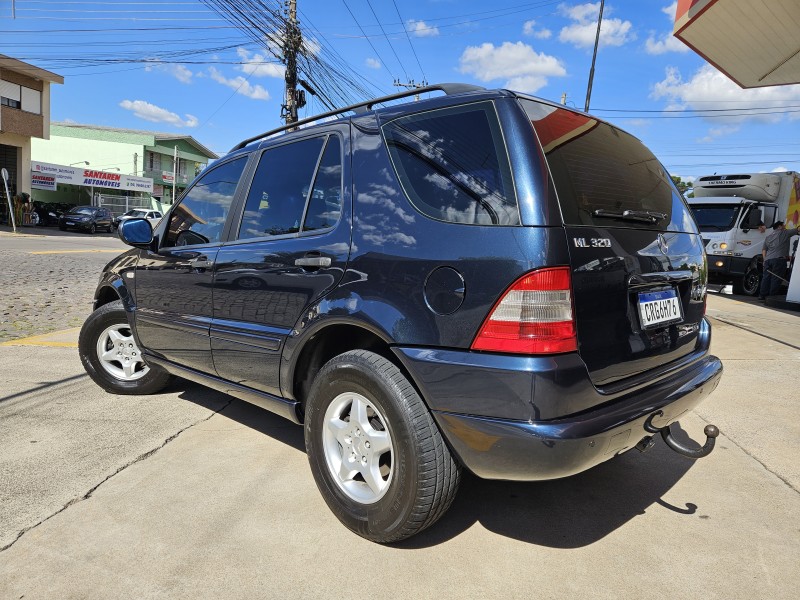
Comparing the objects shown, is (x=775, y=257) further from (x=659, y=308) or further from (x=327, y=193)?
(x=327, y=193)

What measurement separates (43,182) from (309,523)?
36358mm

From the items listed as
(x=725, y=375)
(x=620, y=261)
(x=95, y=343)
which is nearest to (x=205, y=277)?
(x=95, y=343)

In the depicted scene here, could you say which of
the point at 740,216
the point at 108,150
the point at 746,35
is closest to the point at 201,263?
the point at 746,35

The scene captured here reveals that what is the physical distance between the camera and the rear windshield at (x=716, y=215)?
13.1 meters

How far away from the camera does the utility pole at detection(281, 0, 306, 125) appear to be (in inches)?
628

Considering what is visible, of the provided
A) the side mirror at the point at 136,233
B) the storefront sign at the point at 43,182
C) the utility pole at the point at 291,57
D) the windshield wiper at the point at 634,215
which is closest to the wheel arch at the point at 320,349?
the windshield wiper at the point at 634,215

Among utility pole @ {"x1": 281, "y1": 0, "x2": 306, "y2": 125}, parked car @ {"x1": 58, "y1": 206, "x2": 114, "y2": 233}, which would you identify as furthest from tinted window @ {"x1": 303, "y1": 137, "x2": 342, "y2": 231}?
parked car @ {"x1": 58, "y1": 206, "x2": 114, "y2": 233}

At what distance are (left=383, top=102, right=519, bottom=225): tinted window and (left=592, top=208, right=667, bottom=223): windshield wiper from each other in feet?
1.37

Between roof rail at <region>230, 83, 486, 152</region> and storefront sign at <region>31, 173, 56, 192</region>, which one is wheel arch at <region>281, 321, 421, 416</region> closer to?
roof rail at <region>230, 83, 486, 152</region>

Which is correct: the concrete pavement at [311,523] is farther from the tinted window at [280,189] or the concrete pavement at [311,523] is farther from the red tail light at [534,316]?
the tinted window at [280,189]

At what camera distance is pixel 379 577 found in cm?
217

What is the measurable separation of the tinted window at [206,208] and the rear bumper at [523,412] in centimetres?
177

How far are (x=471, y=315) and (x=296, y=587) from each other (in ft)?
4.04

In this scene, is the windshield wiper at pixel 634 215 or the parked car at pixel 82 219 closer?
the windshield wiper at pixel 634 215
